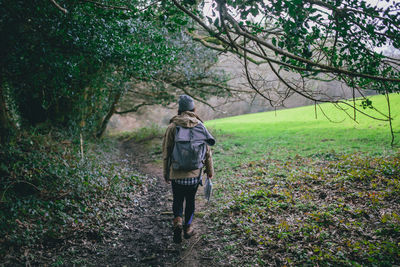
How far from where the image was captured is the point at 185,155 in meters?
4.11

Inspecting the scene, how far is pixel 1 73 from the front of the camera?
6.66m

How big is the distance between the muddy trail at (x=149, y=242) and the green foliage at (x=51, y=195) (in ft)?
1.27

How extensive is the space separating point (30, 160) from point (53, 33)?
3.40 metres

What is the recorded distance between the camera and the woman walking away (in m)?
4.12

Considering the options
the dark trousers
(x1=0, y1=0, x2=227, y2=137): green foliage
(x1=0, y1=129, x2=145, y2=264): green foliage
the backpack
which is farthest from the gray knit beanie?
(x1=0, y1=129, x2=145, y2=264): green foliage

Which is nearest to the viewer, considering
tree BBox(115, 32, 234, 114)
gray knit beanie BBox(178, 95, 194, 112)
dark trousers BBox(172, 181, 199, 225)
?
dark trousers BBox(172, 181, 199, 225)

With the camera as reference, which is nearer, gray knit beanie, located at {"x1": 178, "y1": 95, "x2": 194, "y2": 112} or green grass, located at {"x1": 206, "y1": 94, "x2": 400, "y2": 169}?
gray knit beanie, located at {"x1": 178, "y1": 95, "x2": 194, "y2": 112}

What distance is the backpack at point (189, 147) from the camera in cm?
411

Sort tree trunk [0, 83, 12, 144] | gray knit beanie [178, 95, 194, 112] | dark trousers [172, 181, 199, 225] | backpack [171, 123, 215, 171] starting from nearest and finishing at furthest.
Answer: backpack [171, 123, 215, 171], dark trousers [172, 181, 199, 225], gray knit beanie [178, 95, 194, 112], tree trunk [0, 83, 12, 144]

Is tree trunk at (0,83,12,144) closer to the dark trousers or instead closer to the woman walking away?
the woman walking away

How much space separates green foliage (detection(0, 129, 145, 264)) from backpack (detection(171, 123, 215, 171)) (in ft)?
7.72

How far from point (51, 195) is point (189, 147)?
3803mm

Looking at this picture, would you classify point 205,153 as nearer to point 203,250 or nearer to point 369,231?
point 203,250

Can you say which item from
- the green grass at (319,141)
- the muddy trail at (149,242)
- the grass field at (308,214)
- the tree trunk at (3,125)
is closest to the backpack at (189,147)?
the muddy trail at (149,242)
